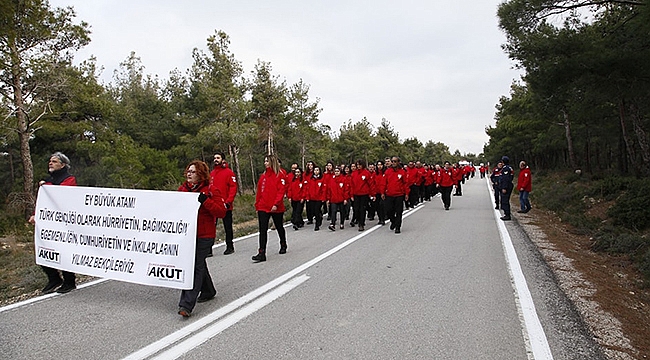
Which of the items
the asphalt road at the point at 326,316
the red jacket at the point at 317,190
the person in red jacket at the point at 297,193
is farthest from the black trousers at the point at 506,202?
the person in red jacket at the point at 297,193

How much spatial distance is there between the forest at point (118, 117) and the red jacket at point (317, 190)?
10.9m

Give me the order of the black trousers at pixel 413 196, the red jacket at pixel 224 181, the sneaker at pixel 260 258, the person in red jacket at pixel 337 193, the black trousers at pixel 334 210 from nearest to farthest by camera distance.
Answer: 1. the sneaker at pixel 260 258
2. the red jacket at pixel 224 181
3. the black trousers at pixel 334 210
4. the person in red jacket at pixel 337 193
5. the black trousers at pixel 413 196

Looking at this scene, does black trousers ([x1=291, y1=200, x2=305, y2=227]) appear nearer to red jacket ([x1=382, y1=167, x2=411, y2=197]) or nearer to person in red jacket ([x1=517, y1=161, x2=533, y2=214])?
red jacket ([x1=382, y1=167, x2=411, y2=197])

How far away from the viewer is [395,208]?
1150 cm

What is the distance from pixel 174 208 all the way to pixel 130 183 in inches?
804

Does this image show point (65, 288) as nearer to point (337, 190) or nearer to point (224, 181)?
point (224, 181)

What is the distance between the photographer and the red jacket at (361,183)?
12.5 meters

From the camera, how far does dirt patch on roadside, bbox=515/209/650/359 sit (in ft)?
13.9

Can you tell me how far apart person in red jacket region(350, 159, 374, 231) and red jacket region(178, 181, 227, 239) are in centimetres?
727

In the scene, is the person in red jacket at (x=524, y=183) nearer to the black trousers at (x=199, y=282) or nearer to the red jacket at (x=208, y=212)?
the red jacket at (x=208, y=212)

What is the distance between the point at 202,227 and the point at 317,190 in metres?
7.54

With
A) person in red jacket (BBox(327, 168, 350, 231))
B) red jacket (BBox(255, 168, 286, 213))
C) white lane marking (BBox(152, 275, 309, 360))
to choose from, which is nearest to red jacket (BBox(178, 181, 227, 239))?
white lane marking (BBox(152, 275, 309, 360))

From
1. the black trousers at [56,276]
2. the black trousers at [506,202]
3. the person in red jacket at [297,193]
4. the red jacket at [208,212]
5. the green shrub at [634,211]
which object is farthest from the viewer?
the black trousers at [506,202]

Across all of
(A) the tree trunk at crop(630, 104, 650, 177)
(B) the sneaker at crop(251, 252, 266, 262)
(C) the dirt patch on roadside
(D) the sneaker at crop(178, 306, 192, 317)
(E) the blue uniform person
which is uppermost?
(A) the tree trunk at crop(630, 104, 650, 177)
